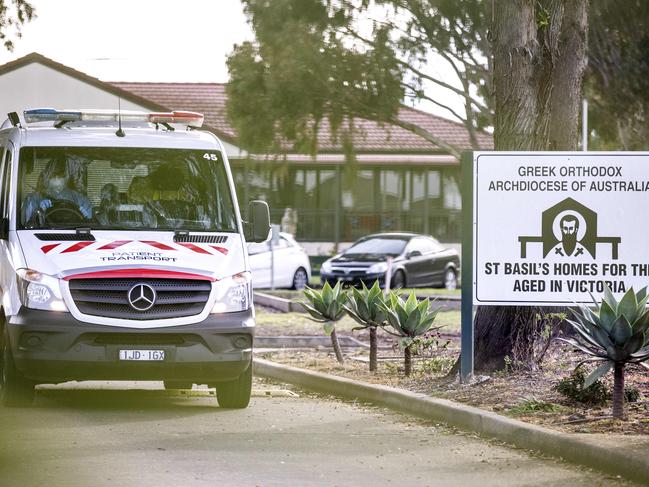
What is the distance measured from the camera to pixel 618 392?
34.0 feet

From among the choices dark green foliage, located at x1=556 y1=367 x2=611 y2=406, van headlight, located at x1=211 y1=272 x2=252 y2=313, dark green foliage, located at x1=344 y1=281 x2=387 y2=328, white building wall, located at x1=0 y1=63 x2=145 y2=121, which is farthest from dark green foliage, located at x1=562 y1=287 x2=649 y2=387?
white building wall, located at x1=0 y1=63 x2=145 y2=121

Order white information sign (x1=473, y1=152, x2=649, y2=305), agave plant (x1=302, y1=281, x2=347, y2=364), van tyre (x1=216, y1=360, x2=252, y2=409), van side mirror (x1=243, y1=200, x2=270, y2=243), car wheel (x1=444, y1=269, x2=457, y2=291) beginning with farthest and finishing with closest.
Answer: car wheel (x1=444, y1=269, x2=457, y2=291) < agave plant (x1=302, y1=281, x2=347, y2=364) < van side mirror (x1=243, y1=200, x2=270, y2=243) < van tyre (x1=216, y1=360, x2=252, y2=409) < white information sign (x1=473, y1=152, x2=649, y2=305)

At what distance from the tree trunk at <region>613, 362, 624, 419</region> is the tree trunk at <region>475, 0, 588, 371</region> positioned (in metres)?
2.58

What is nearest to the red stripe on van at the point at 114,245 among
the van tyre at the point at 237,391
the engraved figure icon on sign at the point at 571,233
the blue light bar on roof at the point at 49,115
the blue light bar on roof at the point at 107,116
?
the van tyre at the point at 237,391

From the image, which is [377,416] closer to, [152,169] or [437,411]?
[437,411]

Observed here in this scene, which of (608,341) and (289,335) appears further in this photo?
(289,335)

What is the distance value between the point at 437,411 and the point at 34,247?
344cm

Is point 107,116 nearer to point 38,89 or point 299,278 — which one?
point 299,278

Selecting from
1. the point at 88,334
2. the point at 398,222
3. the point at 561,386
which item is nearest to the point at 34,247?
the point at 88,334

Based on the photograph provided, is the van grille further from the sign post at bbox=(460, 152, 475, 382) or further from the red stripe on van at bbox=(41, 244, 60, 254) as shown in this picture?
the sign post at bbox=(460, 152, 475, 382)

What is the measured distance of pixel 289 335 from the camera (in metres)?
20.0

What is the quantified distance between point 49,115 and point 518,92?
413 centimetres

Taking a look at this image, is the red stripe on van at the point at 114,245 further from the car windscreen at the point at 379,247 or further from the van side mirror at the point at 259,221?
the car windscreen at the point at 379,247

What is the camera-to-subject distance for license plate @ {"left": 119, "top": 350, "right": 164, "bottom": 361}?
37.9 ft
